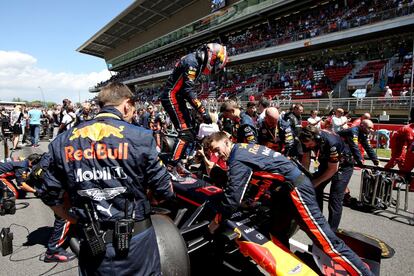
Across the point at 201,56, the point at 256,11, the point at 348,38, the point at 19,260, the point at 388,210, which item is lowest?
the point at 388,210

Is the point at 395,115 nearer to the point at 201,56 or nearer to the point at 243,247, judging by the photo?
the point at 201,56

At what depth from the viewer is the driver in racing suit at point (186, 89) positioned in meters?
4.18

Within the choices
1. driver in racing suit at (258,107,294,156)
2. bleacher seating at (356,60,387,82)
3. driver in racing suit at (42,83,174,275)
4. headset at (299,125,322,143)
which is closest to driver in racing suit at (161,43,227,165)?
driver in racing suit at (258,107,294,156)

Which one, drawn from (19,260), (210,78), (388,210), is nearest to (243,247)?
(19,260)

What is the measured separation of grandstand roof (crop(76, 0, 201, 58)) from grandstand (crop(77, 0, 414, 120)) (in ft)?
0.64

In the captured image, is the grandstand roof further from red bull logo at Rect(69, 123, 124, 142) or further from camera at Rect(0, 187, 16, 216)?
red bull logo at Rect(69, 123, 124, 142)

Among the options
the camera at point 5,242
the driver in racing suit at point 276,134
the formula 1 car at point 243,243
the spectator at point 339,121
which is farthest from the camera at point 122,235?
the spectator at point 339,121

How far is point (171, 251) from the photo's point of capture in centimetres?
208

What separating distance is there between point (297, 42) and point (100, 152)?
21982 mm

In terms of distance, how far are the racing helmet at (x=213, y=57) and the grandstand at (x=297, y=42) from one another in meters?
7.94

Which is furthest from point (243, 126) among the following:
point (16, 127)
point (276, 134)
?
point (16, 127)

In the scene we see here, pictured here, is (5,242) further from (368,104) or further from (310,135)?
(368,104)

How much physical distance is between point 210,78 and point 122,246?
104 feet

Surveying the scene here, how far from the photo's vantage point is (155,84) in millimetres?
46156
